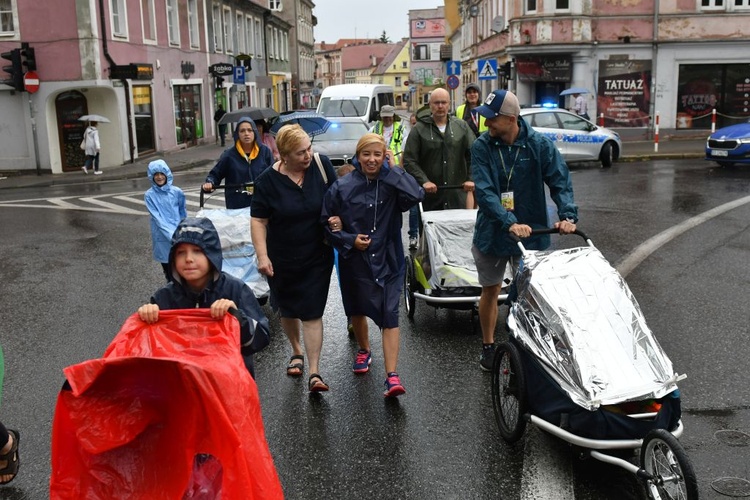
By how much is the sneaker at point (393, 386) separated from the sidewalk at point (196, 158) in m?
19.2

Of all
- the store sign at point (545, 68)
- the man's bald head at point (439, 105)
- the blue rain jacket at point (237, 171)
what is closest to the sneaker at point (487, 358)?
the man's bald head at point (439, 105)

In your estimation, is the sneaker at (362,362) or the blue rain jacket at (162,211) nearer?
the sneaker at (362,362)

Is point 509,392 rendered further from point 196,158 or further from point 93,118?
point 196,158

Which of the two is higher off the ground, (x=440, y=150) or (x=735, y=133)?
(x=440, y=150)

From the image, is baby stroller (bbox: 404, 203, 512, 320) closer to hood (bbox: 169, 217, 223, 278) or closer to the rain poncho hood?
the rain poncho hood

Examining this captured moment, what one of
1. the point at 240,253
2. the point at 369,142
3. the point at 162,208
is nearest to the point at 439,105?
the point at 240,253

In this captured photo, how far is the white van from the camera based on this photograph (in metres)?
26.3

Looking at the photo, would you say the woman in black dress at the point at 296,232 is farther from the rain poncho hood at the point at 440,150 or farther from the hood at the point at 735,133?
the hood at the point at 735,133

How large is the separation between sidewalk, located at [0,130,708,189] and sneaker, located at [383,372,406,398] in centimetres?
1921

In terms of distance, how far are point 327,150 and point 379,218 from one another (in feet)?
47.6

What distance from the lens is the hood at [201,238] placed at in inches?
155

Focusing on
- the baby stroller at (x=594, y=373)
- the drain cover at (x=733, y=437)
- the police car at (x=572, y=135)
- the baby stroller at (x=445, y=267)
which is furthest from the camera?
the police car at (x=572, y=135)

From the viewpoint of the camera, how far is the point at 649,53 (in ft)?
99.9

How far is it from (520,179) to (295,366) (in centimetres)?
210
